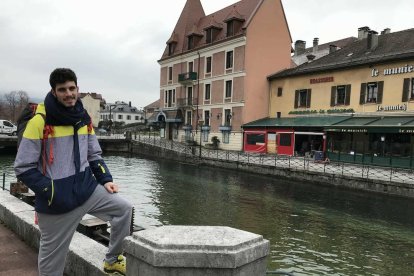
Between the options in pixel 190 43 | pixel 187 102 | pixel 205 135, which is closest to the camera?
pixel 205 135

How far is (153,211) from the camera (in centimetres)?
1409

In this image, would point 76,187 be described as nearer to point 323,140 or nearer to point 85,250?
point 85,250

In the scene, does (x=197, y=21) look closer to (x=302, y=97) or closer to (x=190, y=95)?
(x=190, y=95)

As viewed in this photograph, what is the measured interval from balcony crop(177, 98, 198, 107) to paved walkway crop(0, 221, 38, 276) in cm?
3762

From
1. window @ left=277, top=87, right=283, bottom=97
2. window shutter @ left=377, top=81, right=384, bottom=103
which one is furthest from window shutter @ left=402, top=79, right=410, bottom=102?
window @ left=277, top=87, right=283, bottom=97

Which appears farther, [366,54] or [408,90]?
[366,54]

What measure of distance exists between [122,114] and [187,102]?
221ft

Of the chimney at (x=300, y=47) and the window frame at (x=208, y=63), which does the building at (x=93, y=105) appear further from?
the window frame at (x=208, y=63)

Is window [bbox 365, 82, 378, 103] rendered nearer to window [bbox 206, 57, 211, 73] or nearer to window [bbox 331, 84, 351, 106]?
window [bbox 331, 84, 351, 106]

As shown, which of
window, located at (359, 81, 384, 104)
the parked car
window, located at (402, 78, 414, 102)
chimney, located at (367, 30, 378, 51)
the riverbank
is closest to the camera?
the riverbank

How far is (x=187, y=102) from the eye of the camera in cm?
4312

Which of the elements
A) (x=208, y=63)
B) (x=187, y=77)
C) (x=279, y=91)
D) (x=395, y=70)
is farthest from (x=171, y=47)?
(x=395, y=70)

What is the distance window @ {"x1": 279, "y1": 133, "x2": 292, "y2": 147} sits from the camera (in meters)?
30.4

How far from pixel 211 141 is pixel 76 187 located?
120 ft
